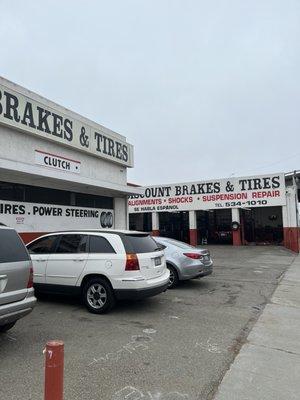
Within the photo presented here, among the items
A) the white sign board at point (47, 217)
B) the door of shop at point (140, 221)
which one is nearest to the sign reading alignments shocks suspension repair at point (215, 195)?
the door of shop at point (140, 221)

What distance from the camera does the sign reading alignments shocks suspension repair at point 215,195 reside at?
95.3ft

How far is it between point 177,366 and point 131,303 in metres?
3.85

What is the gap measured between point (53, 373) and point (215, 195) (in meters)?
28.6

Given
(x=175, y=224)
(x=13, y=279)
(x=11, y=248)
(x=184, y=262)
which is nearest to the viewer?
(x=13, y=279)

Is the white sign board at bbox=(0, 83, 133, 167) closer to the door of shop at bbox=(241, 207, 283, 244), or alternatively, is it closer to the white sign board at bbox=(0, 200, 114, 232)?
the white sign board at bbox=(0, 200, 114, 232)

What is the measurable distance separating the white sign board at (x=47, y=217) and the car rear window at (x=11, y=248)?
575cm

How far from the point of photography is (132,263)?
25.7 ft

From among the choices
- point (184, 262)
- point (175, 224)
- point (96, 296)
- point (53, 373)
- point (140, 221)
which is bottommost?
point (96, 296)

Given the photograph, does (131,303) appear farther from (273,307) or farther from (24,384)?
(24,384)

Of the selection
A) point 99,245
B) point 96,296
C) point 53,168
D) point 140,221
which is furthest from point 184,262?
point 140,221

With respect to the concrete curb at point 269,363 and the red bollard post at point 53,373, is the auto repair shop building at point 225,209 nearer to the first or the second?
the concrete curb at point 269,363

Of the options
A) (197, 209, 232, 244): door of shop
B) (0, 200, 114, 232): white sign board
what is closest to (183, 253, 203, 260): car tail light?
(0, 200, 114, 232): white sign board

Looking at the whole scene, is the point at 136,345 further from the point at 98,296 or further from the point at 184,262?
the point at 184,262

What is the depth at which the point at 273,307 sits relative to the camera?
9.05 meters
